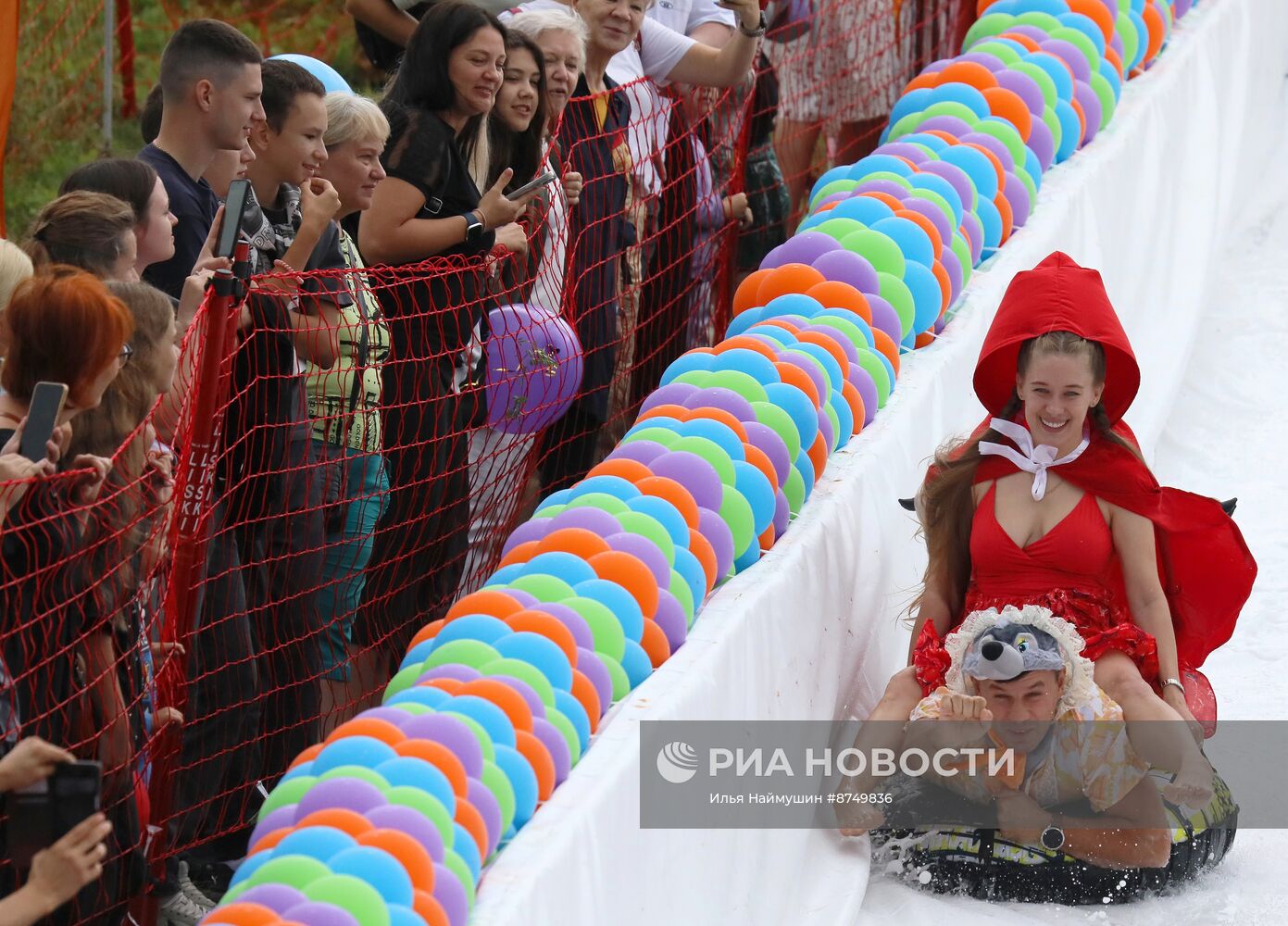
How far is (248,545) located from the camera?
3.40m

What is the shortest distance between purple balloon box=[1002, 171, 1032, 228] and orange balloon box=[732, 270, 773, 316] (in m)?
1.21

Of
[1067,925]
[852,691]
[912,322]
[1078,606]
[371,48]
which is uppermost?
[371,48]

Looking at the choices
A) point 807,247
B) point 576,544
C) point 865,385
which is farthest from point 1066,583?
point 807,247

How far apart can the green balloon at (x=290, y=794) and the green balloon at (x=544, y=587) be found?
0.65m

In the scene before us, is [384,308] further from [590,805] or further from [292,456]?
[590,805]

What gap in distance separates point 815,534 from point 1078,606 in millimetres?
586

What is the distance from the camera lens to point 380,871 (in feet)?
7.55

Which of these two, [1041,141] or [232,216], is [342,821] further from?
[1041,141]

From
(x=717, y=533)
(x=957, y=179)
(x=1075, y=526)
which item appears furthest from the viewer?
(x=957, y=179)

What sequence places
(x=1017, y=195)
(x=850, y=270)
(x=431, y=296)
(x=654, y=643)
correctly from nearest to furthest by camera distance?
(x=654, y=643), (x=431, y=296), (x=850, y=270), (x=1017, y=195)

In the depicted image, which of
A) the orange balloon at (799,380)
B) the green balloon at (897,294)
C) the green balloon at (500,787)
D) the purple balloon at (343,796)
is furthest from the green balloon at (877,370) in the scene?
the purple balloon at (343,796)

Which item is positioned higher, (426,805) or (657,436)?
(657,436)

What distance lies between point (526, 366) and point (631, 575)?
1013mm

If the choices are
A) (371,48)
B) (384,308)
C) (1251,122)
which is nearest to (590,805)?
(384,308)
